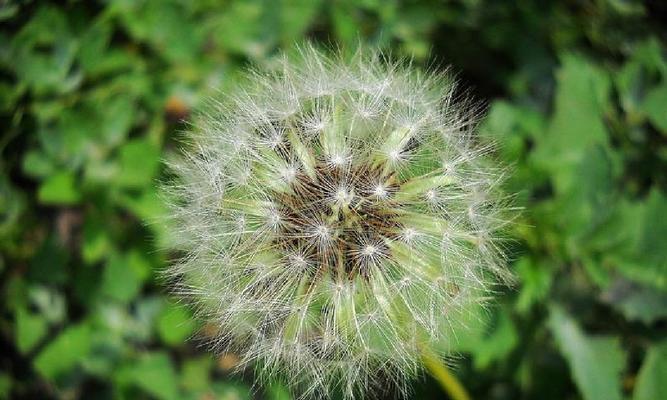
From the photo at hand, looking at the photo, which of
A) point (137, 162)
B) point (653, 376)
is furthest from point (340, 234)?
point (653, 376)

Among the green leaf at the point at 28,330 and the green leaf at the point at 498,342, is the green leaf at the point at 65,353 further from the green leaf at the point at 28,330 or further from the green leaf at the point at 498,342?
the green leaf at the point at 498,342

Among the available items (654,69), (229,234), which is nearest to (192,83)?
(229,234)

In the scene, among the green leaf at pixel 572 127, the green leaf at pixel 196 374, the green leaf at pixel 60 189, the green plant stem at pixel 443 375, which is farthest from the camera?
the green leaf at pixel 196 374

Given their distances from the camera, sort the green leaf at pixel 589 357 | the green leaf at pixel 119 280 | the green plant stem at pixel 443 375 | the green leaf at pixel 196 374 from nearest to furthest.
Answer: the green plant stem at pixel 443 375, the green leaf at pixel 589 357, the green leaf at pixel 119 280, the green leaf at pixel 196 374


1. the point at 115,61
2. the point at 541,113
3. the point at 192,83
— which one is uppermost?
the point at 115,61

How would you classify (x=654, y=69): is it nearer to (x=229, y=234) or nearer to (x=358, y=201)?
(x=358, y=201)

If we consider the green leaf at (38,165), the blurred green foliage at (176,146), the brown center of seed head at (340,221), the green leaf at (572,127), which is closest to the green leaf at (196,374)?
the blurred green foliage at (176,146)

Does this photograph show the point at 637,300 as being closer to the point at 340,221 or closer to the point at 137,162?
the point at 340,221
